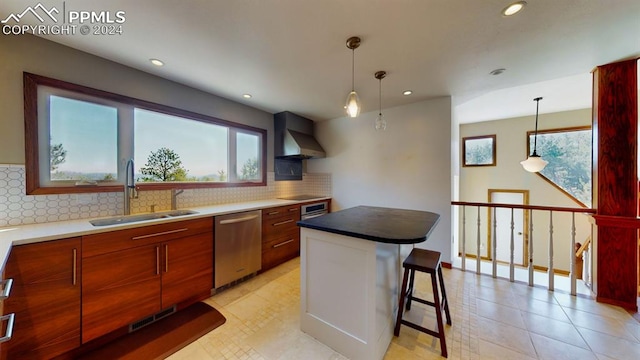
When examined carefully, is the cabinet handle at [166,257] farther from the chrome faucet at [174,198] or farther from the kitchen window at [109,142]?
the kitchen window at [109,142]

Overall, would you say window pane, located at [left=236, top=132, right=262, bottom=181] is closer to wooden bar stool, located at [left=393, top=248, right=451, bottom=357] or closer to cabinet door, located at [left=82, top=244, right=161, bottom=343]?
cabinet door, located at [left=82, top=244, right=161, bottom=343]

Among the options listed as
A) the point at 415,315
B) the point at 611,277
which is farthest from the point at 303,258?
the point at 611,277

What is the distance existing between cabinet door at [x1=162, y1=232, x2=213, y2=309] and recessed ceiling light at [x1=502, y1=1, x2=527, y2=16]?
308 centimetres

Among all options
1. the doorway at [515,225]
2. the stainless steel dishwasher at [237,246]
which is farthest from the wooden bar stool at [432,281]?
the doorway at [515,225]

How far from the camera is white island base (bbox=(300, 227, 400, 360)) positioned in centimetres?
145

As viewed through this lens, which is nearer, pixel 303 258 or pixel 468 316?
pixel 303 258

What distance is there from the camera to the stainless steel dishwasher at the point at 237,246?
2348 millimetres

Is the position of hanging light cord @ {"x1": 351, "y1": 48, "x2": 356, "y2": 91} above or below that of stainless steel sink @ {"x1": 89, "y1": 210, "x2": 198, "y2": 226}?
above

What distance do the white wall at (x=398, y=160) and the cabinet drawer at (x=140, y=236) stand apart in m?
2.51

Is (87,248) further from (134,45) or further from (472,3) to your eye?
(472,3)

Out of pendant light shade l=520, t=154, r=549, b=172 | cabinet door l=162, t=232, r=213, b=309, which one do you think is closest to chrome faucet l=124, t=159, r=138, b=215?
cabinet door l=162, t=232, r=213, b=309

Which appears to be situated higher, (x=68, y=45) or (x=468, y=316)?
(x=68, y=45)

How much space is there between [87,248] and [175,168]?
4.16ft

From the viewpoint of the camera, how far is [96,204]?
203cm
